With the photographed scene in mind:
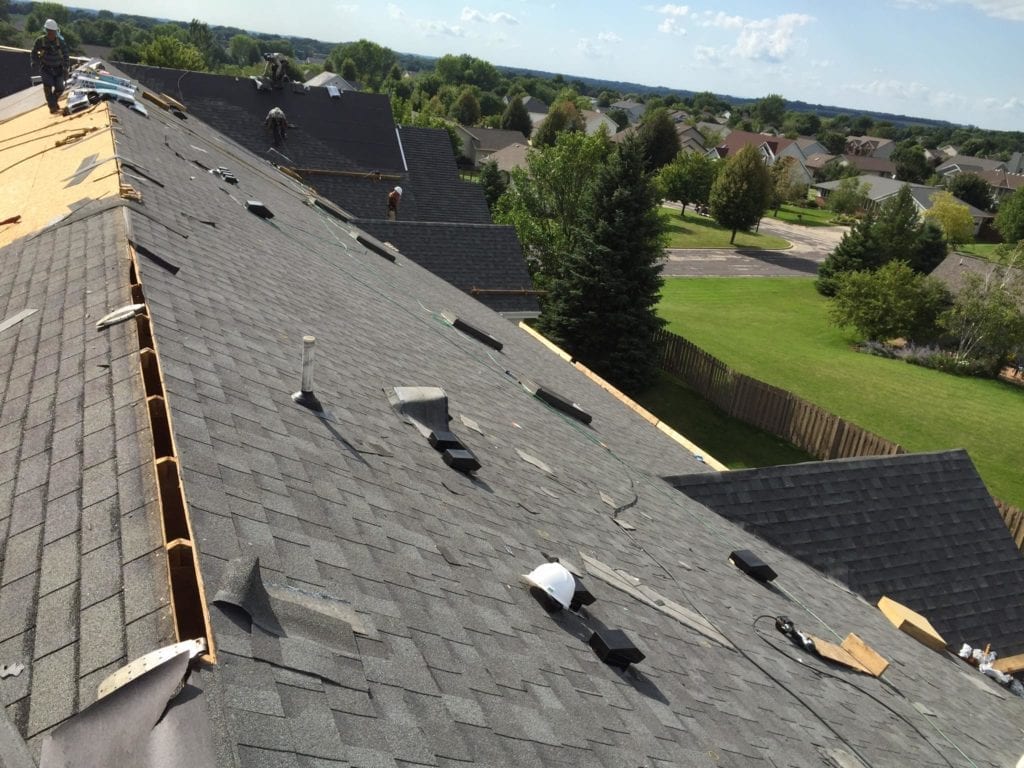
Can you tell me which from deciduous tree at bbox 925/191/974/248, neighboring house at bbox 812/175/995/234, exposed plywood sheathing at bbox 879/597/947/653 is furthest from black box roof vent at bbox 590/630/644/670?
neighboring house at bbox 812/175/995/234

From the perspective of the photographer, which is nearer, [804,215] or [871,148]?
[804,215]

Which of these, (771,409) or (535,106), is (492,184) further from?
(535,106)

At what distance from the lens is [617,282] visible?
27.2 m

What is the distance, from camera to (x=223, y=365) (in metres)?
5.61

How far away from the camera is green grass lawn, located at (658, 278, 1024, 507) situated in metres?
26.7

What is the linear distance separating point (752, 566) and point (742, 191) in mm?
58703

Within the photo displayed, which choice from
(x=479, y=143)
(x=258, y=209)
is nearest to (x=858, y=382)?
(x=258, y=209)

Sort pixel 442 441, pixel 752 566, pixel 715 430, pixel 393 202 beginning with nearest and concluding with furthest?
pixel 442 441 → pixel 752 566 → pixel 393 202 → pixel 715 430

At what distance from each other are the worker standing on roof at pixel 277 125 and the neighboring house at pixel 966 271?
32.3m

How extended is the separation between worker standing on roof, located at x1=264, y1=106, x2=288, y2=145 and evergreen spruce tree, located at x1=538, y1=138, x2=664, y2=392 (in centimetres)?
1103

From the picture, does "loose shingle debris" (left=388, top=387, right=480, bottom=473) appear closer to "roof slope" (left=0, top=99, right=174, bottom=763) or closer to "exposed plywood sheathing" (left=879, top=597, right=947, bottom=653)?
"roof slope" (left=0, top=99, right=174, bottom=763)

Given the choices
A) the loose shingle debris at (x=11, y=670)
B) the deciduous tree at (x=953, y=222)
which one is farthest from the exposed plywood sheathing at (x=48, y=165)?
the deciduous tree at (x=953, y=222)

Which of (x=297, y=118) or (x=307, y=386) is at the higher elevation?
(x=297, y=118)

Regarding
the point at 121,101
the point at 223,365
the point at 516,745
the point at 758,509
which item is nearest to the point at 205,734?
the point at 516,745
